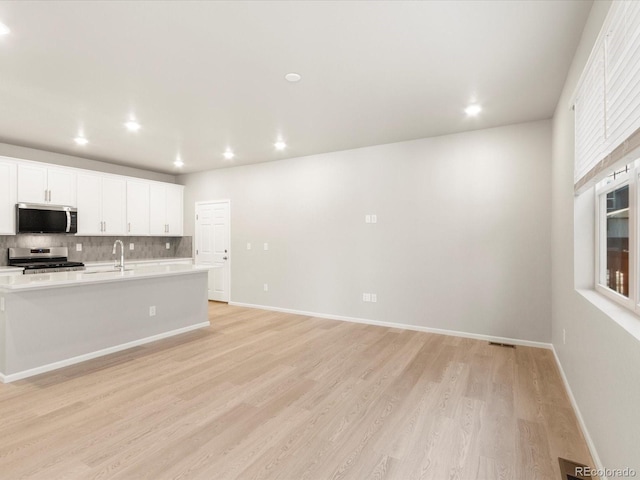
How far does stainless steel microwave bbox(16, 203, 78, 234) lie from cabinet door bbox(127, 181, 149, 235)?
0.95 meters

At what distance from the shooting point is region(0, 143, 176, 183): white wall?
200 inches

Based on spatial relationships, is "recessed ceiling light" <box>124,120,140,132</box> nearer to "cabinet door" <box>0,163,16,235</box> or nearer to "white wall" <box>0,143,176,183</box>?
"cabinet door" <box>0,163,16,235</box>

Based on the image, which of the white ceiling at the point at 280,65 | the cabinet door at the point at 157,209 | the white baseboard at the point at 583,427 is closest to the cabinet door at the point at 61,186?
the white ceiling at the point at 280,65

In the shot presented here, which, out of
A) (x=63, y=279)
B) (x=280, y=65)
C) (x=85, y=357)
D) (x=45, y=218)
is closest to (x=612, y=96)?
(x=280, y=65)

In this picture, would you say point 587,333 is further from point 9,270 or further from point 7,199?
point 7,199

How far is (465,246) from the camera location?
4449 millimetres

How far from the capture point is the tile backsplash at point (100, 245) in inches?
204

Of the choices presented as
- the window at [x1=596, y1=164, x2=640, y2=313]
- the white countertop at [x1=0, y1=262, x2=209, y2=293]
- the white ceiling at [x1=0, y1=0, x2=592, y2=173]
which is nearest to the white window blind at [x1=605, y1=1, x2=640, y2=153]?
the window at [x1=596, y1=164, x2=640, y2=313]

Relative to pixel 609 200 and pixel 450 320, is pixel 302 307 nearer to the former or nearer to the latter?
pixel 450 320

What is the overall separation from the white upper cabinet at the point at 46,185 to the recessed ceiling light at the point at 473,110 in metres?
5.87

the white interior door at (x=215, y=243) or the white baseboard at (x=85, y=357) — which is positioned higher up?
the white interior door at (x=215, y=243)

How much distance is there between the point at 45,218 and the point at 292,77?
4556 millimetres

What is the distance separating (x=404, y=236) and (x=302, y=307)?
2.13m

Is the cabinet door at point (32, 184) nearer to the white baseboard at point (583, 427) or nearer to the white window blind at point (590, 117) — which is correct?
the white window blind at point (590, 117)
